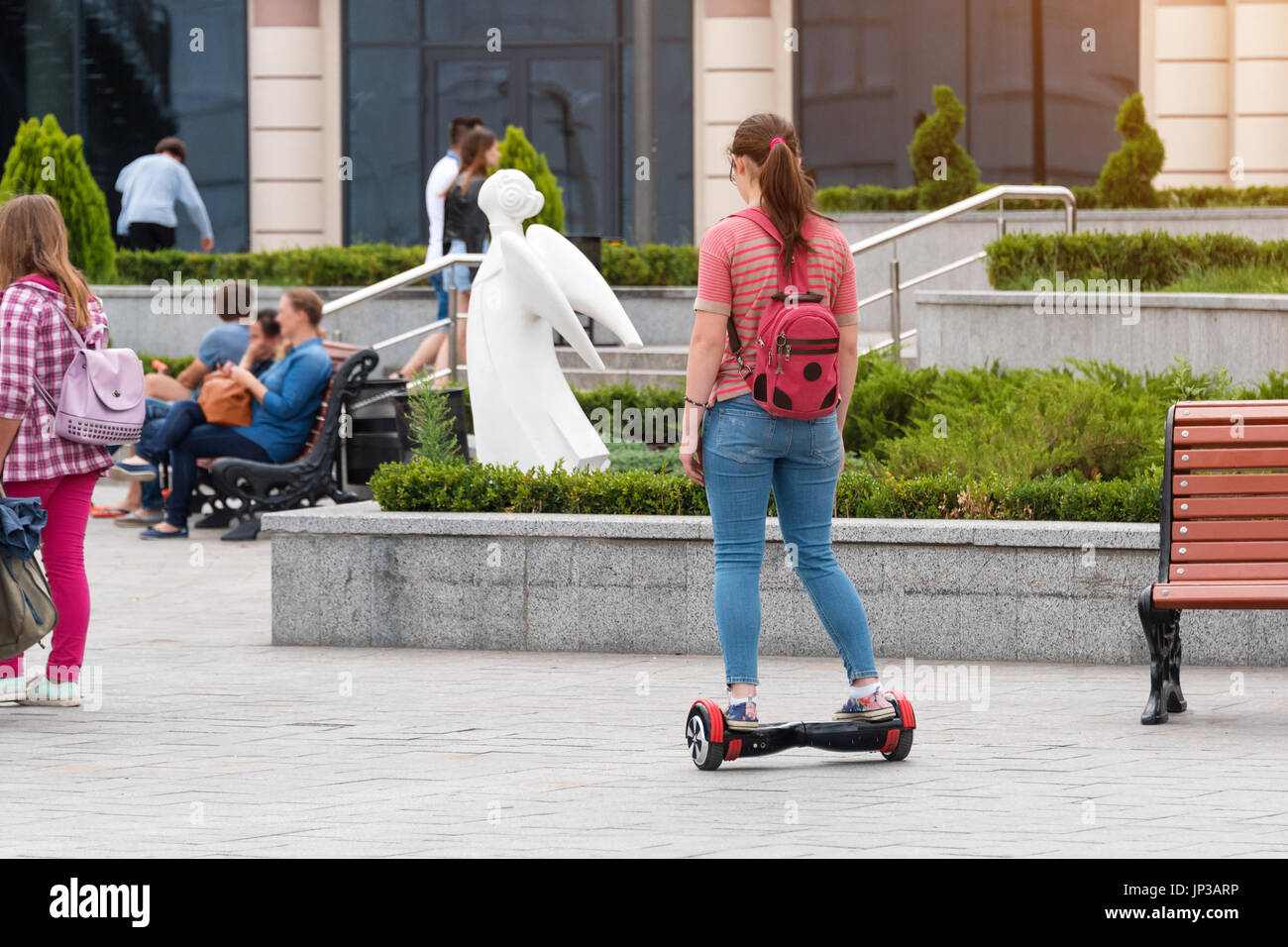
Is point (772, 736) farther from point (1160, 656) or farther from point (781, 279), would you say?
point (1160, 656)

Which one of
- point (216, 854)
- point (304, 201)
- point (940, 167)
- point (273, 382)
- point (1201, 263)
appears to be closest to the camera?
point (216, 854)

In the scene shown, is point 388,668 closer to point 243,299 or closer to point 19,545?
point 19,545

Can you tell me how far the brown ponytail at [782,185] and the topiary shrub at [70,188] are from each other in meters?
14.9

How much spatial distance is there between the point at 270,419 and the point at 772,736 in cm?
731

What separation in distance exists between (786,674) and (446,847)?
333 centimetres

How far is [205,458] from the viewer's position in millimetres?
13047

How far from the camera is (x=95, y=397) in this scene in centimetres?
763

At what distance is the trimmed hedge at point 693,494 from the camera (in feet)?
28.8

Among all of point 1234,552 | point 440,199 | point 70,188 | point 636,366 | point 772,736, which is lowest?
point 772,736

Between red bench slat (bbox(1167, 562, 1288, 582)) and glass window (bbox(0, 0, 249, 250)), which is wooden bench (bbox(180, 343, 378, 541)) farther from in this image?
glass window (bbox(0, 0, 249, 250))

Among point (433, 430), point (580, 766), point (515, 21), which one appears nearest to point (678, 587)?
point (433, 430)

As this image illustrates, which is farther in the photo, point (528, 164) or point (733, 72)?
point (733, 72)

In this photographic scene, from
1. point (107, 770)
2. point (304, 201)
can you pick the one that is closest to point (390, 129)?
point (304, 201)

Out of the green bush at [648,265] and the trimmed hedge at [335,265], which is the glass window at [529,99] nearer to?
the trimmed hedge at [335,265]
